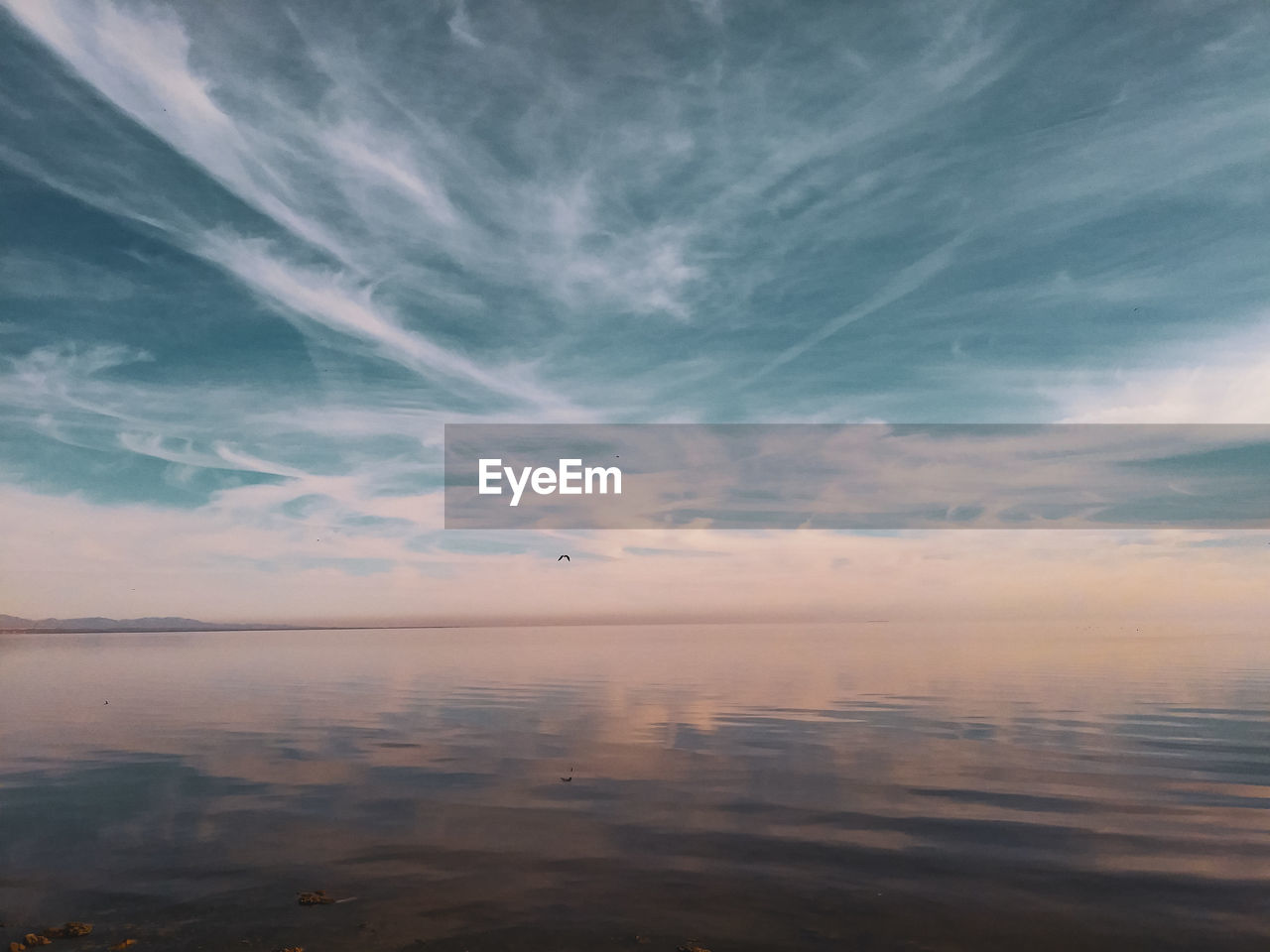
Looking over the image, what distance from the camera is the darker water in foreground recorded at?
13.9 meters

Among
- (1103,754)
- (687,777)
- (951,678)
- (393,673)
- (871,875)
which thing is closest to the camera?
(871,875)

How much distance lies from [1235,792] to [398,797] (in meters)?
26.5

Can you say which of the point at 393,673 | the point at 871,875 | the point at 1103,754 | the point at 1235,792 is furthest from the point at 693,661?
the point at 871,875

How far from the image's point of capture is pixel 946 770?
2638 centimetres

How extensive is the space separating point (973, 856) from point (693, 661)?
244ft

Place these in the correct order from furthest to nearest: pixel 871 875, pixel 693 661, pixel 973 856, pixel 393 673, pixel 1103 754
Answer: pixel 693 661
pixel 393 673
pixel 1103 754
pixel 973 856
pixel 871 875

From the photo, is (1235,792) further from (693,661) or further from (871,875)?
(693,661)

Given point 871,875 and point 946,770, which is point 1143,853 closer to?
point 871,875

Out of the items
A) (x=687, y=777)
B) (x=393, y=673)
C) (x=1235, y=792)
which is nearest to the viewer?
(x=1235, y=792)

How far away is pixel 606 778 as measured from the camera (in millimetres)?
25922

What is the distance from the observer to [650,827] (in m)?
20.0

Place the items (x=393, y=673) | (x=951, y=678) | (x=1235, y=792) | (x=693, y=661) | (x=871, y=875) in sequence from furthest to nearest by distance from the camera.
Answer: (x=693, y=661) → (x=393, y=673) → (x=951, y=678) → (x=1235, y=792) → (x=871, y=875)

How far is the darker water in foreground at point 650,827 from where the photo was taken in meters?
13.9

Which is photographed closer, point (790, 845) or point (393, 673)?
point (790, 845)
